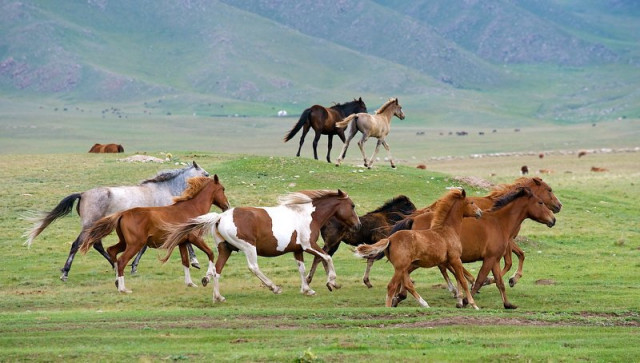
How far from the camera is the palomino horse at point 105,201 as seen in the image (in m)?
18.1

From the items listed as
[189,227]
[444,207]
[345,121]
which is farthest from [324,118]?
[444,207]

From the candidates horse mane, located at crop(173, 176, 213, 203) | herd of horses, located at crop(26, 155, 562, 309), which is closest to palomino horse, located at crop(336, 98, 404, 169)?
herd of horses, located at crop(26, 155, 562, 309)

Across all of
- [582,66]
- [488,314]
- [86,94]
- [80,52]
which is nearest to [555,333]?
[488,314]

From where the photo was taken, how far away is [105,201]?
18.5 m

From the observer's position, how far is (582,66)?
7854 inches

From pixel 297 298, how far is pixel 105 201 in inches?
190

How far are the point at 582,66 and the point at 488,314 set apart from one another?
194133 millimetres

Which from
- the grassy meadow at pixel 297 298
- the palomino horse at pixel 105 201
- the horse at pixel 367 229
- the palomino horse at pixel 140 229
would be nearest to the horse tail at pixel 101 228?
the palomino horse at pixel 140 229

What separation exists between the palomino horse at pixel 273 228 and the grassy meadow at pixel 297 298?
1.99 ft

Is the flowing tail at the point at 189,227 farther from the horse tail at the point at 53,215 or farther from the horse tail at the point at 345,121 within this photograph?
the horse tail at the point at 345,121

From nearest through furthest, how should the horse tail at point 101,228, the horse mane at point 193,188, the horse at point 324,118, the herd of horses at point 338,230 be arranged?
the herd of horses at point 338,230
the horse tail at point 101,228
the horse mane at point 193,188
the horse at point 324,118

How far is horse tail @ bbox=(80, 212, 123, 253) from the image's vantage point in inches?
641

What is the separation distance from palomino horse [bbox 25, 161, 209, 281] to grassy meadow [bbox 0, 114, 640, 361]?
760mm

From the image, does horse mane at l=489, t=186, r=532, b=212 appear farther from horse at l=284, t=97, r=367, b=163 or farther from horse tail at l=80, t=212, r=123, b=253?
horse at l=284, t=97, r=367, b=163
